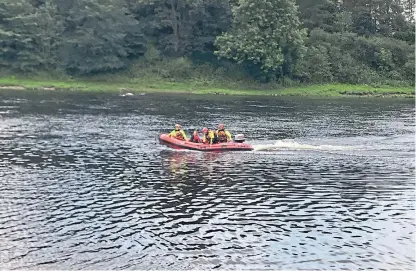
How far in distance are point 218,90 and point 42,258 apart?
64.9 meters

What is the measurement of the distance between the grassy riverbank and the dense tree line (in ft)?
7.54

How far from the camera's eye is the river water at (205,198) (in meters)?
19.3

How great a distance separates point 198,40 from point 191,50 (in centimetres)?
221

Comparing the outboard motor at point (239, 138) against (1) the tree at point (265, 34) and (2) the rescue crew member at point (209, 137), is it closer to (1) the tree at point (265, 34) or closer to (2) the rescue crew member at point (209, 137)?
(2) the rescue crew member at point (209, 137)

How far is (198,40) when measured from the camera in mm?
88000

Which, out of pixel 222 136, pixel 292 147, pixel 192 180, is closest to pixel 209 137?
pixel 222 136

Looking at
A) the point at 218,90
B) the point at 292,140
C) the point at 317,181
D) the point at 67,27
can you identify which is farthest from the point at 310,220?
the point at 67,27

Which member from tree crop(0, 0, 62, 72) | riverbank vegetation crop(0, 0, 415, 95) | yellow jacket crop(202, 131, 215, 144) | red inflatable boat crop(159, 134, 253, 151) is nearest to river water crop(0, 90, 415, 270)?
red inflatable boat crop(159, 134, 253, 151)

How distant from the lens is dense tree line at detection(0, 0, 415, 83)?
81.4m

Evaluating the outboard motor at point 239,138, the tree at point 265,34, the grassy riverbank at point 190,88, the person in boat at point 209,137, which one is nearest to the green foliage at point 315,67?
the grassy riverbank at point 190,88

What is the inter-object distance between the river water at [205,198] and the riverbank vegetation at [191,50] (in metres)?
34.0

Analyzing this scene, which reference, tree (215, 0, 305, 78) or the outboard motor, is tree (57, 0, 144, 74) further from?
the outboard motor

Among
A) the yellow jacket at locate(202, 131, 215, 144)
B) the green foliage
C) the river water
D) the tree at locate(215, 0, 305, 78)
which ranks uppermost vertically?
the tree at locate(215, 0, 305, 78)

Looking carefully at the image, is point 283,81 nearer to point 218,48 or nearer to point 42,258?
point 218,48
